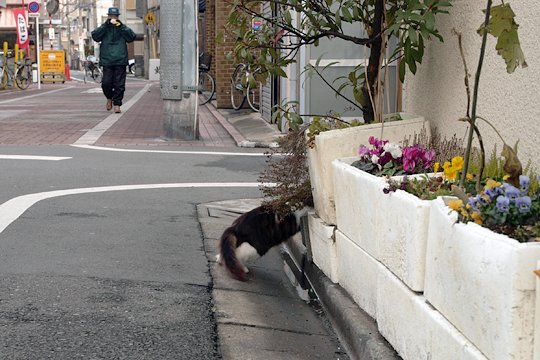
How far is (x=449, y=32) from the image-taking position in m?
5.88

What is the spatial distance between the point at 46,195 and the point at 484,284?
6318mm

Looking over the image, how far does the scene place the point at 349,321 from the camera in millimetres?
4613

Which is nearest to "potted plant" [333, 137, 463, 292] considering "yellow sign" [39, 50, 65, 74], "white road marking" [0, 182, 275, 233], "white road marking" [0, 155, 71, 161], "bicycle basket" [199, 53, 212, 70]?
"white road marking" [0, 182, 275, 233]

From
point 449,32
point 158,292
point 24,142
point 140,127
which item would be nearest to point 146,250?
point 158,292

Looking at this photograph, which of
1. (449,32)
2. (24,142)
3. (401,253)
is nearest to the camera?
(401,253)

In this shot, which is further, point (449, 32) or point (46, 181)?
point (46, 181)

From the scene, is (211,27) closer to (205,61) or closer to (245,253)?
(205,61)

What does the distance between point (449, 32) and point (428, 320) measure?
277 cm

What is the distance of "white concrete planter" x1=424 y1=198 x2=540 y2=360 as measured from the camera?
2.79 meters

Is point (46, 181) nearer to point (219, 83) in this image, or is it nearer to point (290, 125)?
point (290, 125)

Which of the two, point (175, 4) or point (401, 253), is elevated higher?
point (175, 4)

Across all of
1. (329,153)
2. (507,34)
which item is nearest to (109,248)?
(329,153)

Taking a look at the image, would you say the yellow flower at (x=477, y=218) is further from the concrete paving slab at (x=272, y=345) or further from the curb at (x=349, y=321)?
the concrete paving slab at (x=272, y=345)

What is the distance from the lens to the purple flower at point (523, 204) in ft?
9.98
